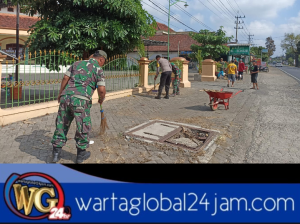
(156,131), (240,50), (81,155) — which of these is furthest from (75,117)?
(240,50)

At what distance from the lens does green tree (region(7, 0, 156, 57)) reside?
8.13 metres

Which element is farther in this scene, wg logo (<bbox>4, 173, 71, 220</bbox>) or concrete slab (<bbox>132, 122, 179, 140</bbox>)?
concrete slab (<bbox>132, 122, 179, 140</bbox>)

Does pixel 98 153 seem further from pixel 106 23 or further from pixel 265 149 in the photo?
pixel 106 23

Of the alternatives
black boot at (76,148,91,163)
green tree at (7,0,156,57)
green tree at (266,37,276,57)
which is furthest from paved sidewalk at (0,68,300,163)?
green tree at (266,37,276,57)

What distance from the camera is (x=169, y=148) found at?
466 centimetres

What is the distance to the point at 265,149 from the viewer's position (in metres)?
5.01

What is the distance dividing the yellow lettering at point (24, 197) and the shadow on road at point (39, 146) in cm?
140

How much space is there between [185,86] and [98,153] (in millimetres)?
10362

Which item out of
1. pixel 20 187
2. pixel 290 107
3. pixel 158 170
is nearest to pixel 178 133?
pixel 158 170

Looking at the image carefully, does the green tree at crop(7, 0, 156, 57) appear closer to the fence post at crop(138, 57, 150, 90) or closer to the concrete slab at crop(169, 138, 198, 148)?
the fence post at crop(138, 57, 150, 90)

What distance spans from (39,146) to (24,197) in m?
2.15

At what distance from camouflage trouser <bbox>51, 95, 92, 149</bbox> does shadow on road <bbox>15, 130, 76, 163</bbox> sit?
0.43m

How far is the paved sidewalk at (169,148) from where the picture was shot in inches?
173

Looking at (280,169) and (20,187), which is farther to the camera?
(280,169)
